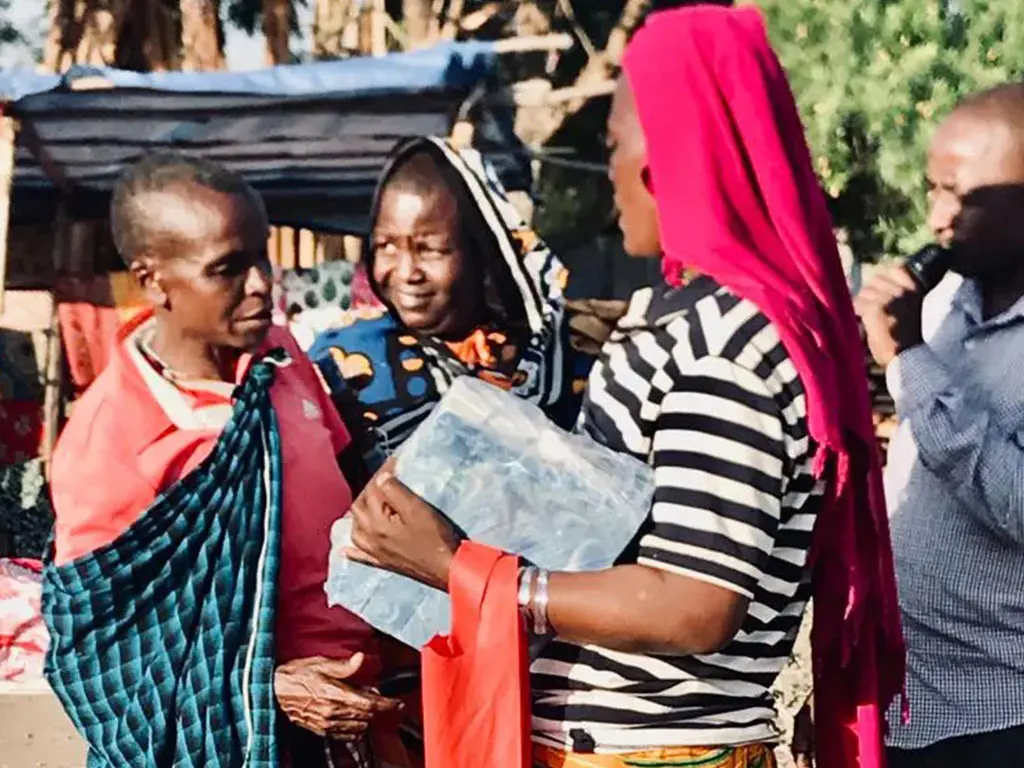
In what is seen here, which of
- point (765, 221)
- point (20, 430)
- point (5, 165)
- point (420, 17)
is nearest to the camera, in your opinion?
point (765, 221)

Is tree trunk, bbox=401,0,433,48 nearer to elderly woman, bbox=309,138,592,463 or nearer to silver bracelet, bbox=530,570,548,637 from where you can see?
elderly woman, bbox=309,138,592,463

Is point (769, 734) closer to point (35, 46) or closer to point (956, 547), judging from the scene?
point (956, 547)

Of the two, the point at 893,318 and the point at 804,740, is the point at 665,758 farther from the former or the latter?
the point at 893,318

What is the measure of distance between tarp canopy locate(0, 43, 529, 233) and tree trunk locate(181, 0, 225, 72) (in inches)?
69.4

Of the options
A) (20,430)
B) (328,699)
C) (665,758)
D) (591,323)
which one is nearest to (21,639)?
(20,430)

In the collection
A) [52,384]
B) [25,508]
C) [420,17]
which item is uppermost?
[420,17]

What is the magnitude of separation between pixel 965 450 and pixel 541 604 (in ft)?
2.76

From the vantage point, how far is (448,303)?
284 cm

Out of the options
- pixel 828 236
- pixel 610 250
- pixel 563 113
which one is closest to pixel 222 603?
pixel 828 236

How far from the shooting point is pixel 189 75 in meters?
6.23

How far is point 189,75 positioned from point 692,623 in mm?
5166

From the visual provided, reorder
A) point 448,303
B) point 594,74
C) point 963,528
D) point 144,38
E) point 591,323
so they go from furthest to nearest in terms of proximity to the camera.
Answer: point 594,74, point 144,38, point 591,323, point 448,303, point 963,528

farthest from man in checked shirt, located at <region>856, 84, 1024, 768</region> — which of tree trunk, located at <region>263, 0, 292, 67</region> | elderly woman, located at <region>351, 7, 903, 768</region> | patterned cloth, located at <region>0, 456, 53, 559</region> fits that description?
tree trunk, located at <region>263, 0, 292, 67</region>

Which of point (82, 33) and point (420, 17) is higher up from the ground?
point (420, 17)
